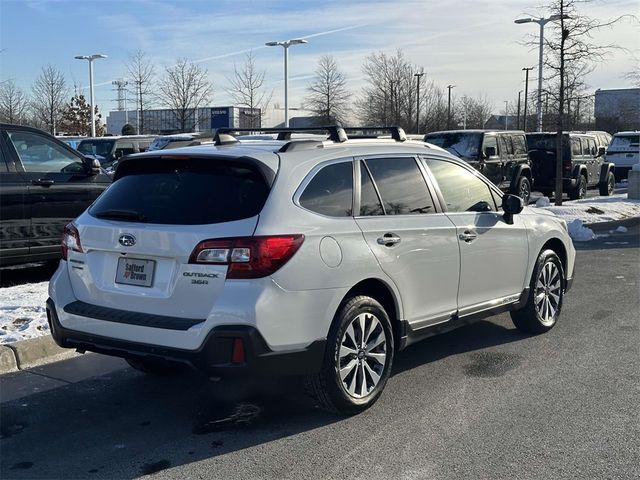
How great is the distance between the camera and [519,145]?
17359 mm

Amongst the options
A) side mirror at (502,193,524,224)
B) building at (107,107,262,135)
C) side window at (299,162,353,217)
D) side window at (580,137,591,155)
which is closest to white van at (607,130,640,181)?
side window at (580,137,591,155)

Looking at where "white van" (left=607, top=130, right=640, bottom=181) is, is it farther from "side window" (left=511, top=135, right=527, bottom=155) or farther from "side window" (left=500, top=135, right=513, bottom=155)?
"side window" (left=500, top=135, right=513, bottom=155)

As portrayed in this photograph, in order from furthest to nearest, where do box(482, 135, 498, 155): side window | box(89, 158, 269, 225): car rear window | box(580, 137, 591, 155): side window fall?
box(580, 137, 591, 155): side window → box(482, 135, 498, 155): side window → box(89, 158, 269, 225): car rear window

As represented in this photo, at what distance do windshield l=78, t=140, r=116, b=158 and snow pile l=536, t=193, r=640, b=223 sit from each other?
14.6 meters

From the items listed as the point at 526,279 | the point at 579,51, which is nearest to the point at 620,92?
the point at 579,51

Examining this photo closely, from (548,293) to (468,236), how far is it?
5.17ft

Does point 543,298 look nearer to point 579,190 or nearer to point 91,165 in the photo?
point 91,165

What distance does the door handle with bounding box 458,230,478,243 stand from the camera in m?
5.40

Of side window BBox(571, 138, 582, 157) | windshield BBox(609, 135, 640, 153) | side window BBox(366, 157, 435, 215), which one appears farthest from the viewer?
windshield BBox(609, 135, 640, 153)

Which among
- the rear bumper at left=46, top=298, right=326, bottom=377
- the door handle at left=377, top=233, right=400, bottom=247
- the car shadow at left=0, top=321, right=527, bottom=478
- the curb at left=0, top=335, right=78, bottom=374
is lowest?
the car shadow at left=0, top=321, right=527, bottom=478

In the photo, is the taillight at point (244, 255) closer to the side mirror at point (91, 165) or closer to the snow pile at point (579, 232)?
the side mirror at point (91, 165)

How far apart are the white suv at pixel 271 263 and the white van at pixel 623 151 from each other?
75.4 feet

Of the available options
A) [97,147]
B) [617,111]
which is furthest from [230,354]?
[617,111]

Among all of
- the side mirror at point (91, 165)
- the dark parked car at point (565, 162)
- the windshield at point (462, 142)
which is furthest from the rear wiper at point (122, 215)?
the dark parked car at point (565, 162)
